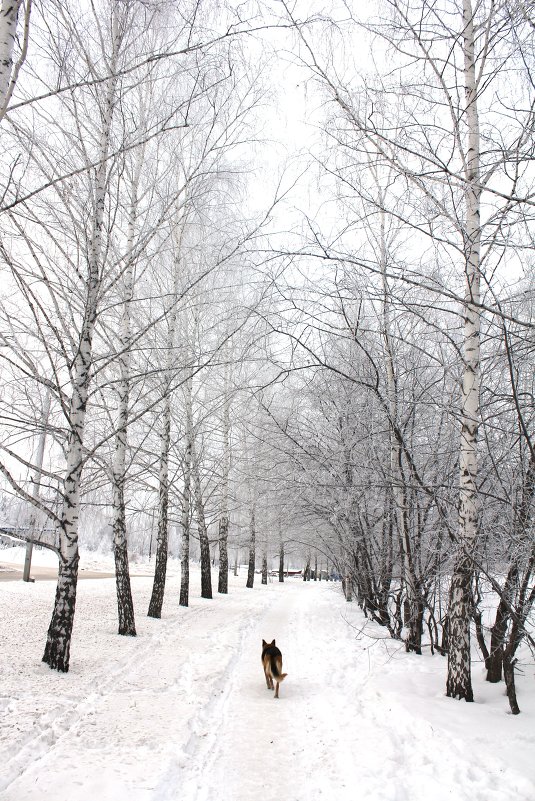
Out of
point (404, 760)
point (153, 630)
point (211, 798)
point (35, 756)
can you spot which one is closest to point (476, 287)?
point (404, 760)

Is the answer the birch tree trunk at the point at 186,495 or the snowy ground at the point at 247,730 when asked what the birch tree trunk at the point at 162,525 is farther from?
the snowy ground at the point at 247,730

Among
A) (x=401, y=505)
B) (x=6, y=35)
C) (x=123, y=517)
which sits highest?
(x=6, y=35)

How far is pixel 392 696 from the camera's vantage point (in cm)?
534

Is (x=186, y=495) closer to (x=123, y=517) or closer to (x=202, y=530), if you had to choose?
(x=123, y=517)

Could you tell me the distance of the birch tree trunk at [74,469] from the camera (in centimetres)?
633

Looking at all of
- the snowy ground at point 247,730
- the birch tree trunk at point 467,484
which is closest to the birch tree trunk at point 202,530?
the snowy ground at point 247,730

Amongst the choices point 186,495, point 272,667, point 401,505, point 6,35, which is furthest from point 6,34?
point 186,495

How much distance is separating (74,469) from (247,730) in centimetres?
361

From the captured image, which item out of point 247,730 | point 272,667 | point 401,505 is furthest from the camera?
point 401,505

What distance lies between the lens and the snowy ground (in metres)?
3.47

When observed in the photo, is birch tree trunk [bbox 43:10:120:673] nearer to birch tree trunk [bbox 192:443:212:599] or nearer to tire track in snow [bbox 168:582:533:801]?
tire track in snow [bbox 168:582:533:801]

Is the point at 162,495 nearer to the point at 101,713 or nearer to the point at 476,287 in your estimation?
the point at 101,713

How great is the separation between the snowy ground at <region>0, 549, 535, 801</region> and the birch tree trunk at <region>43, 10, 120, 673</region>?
1.40 feet

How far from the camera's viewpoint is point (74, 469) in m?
6.40
